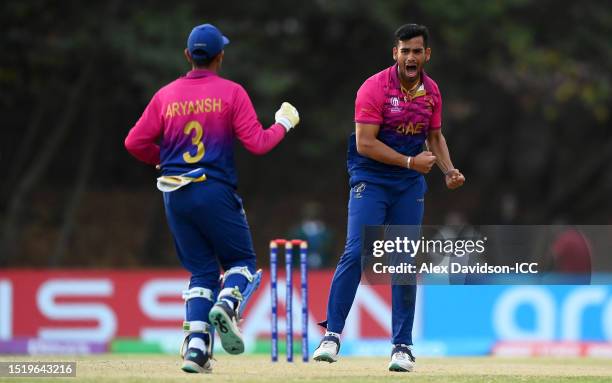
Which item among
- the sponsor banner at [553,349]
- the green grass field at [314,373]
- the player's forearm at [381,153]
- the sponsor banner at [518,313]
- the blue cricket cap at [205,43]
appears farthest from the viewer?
the sponsor banner at [518,313]

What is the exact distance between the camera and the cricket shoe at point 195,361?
7.82 metres

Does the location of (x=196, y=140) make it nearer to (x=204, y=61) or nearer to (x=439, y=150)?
(x=204, y=61)

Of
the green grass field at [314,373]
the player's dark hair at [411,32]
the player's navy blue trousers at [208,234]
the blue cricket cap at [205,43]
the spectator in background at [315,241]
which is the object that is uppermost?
the spectator in background at [315,241]

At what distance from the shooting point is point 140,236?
27.5 metres

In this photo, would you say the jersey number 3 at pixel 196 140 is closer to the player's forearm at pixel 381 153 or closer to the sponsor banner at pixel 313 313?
the player's forearm at pixel 381 153

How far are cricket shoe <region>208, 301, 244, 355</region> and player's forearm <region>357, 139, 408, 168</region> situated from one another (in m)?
1.36

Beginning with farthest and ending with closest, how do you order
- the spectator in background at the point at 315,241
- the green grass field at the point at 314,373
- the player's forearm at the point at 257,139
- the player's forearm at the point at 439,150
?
the spectator in background at the point at 315,241 < the player's forearm at the point at 439,150 < the player's forearm at the point at 257,139 < the green grass field at the point at 314,373

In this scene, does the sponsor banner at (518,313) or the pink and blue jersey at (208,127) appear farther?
the sponsor banner at (518,313)

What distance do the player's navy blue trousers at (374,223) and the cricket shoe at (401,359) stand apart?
4 cm

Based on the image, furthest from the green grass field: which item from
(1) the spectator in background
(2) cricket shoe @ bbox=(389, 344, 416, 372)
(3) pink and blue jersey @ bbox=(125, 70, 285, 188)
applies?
(1) the spectator in background

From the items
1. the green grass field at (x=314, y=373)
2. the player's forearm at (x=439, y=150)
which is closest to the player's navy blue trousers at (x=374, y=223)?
the player's forearm at (x=439, y=150)

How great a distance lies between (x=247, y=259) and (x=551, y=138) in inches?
845

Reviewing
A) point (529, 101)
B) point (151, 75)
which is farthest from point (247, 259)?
point (529, 101)

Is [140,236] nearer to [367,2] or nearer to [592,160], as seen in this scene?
[367,2]
